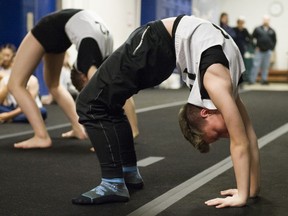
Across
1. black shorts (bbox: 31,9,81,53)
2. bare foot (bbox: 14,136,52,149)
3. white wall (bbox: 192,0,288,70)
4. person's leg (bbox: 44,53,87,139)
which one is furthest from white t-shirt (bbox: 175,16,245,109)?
white wall (bbox: 192,0,288,70)

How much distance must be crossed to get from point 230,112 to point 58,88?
1.98 m

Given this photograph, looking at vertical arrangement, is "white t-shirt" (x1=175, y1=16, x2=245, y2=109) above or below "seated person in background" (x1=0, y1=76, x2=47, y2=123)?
above

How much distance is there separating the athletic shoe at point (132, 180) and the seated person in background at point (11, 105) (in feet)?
8.22

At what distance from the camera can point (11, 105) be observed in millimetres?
5074

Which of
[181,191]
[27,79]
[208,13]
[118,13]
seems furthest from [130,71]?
[208,13]

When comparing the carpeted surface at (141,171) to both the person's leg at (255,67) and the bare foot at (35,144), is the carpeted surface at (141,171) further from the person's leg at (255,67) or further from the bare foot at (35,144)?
the person's leg at (255,67)

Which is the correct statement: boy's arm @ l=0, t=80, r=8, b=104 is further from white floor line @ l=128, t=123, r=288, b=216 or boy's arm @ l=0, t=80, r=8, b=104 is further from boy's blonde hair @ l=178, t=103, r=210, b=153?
boy's blonde hair @ l=178, t=103, r=210, b=153

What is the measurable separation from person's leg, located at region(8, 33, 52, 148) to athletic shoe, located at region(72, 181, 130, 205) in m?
1.26

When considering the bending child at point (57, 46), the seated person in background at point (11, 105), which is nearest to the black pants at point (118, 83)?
the bending child at point (57, 46)

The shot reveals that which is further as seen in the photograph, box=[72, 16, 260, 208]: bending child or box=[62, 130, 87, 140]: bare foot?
box=[62, 130, 87, 140]: bare foot

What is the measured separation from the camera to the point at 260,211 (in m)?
2.07

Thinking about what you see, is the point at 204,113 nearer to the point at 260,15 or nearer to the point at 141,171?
the point at 141,171

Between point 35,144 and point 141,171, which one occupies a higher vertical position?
point 141,171

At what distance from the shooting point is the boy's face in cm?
197
